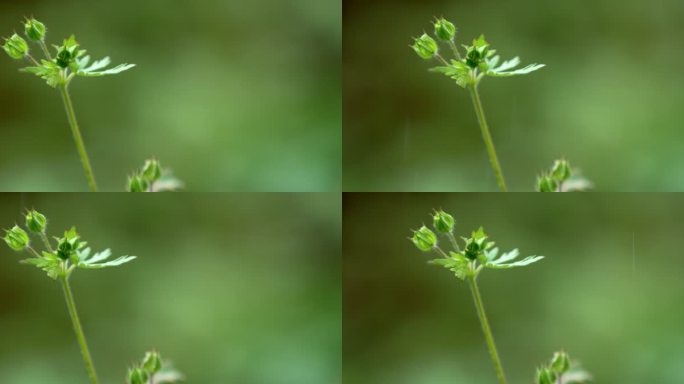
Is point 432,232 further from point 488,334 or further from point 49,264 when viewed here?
point 49,264

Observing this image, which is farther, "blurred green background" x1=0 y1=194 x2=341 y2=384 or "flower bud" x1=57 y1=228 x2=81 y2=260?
"blurred green background" x1=0 y1=194 x2=341 y2=384

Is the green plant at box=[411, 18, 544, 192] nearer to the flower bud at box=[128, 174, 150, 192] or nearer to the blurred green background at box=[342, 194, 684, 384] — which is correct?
the blurred green background at box=[342, 194, 684, 384]

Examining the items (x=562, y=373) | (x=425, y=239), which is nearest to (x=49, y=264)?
(x=425, y=239)

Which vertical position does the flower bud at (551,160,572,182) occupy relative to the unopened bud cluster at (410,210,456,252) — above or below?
above

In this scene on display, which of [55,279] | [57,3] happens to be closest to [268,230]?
[55,279]

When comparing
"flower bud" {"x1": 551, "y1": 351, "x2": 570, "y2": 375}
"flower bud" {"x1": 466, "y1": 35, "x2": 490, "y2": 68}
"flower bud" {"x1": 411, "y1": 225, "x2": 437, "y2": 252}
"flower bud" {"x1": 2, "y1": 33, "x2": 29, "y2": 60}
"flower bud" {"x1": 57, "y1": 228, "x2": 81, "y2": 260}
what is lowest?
"flower bud" {"x1": 551, "y1": 351, "x2": 570, "y2": 375}

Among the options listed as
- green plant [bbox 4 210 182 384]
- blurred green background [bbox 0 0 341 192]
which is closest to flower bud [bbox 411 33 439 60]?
blurred green background [bbox 0 0 341 192]
